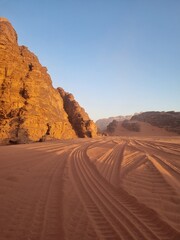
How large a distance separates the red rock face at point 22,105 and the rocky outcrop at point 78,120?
5852mm

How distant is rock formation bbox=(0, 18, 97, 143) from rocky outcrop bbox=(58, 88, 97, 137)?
231 inches

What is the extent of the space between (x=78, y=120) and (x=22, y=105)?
Answer: 44.2 ft

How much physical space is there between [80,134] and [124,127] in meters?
21.6

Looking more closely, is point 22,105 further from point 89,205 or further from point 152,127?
point 152,127

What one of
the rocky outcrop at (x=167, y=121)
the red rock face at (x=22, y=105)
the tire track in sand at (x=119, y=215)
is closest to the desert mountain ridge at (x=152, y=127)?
the rocky outcrop at (x=167, y=121)

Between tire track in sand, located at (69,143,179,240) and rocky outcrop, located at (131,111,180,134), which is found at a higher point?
rocky outcrop, located at (131,111,180,134)

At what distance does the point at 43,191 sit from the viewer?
176 inches

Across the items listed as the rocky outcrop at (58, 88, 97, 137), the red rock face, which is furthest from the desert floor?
the rocky outcrop at (58, 88, 97, 137)

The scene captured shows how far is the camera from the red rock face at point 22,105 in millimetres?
20312

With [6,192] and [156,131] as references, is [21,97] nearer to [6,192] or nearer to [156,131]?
[6,192]

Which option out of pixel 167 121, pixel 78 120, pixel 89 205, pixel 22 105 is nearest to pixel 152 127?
pixel 167 121

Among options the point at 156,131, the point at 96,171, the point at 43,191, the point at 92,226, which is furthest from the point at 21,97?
the point at 156,131

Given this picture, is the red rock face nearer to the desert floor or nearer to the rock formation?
the rock formation

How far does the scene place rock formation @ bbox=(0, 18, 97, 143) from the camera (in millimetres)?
20297
